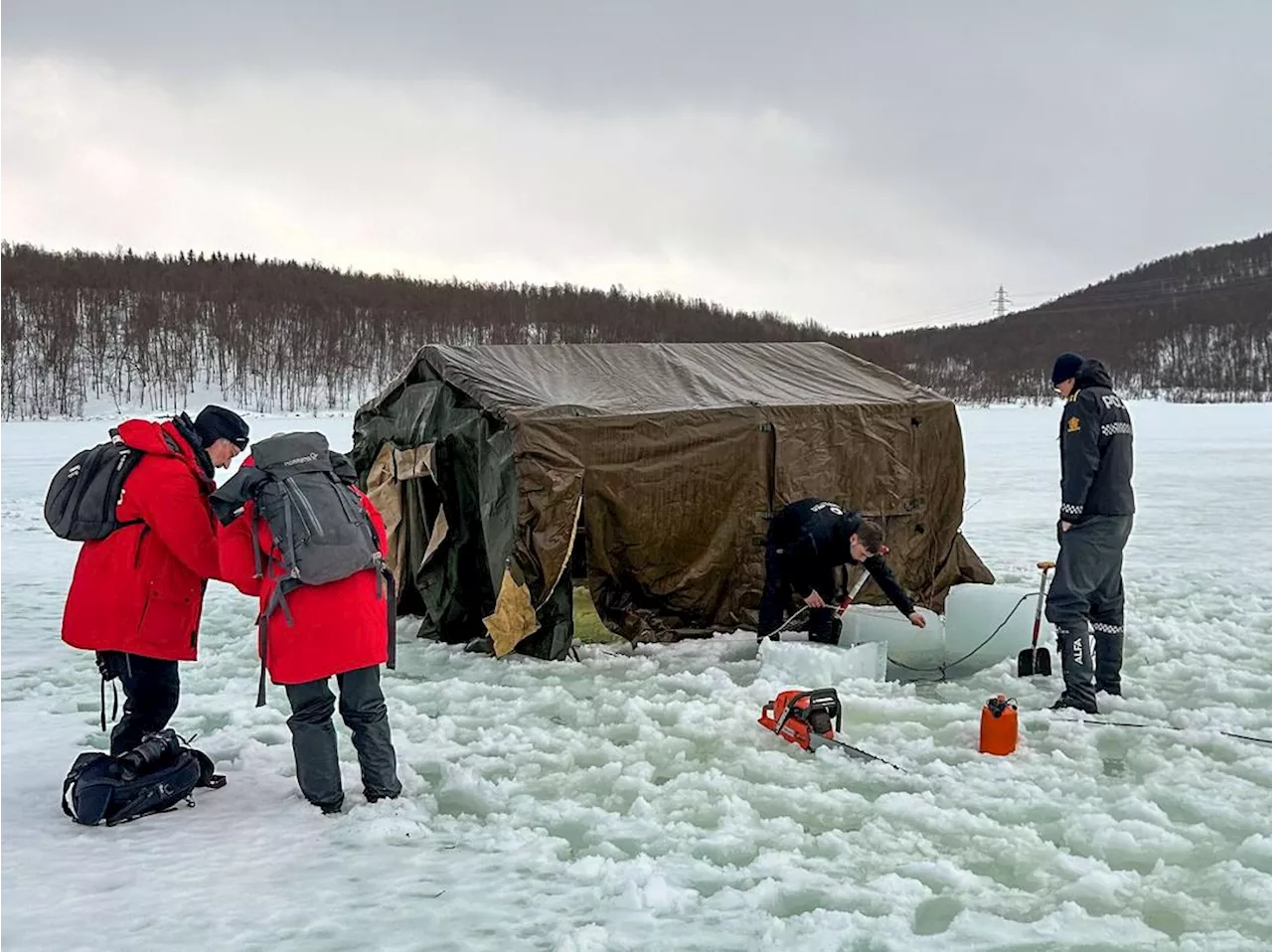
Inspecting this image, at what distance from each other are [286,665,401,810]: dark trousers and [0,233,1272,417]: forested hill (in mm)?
51572

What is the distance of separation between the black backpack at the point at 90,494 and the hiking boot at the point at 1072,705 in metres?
4.68

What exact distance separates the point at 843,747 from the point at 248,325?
6304 cm

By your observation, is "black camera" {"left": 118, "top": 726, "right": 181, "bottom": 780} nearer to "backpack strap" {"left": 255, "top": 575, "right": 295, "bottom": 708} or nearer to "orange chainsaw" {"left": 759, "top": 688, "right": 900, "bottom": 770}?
"backpack strap" {"left": 255, "top": 575, "right": 295, "bottom": 708}

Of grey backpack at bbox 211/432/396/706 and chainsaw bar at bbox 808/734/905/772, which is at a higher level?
grey backpack at bbox 211/432/396/706

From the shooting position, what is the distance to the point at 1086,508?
545 centimetres

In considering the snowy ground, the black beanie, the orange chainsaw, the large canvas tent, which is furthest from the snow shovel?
the black beanie

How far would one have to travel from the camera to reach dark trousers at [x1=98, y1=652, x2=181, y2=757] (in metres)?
4.09

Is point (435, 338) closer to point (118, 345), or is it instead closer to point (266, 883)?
point (118, 345)

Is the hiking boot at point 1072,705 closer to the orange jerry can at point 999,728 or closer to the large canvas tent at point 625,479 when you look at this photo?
the orange jerry can at point 999,728

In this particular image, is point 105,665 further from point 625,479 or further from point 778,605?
point 778,605

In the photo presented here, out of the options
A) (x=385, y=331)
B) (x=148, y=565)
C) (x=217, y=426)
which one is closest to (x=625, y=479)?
(x=217, y=426)

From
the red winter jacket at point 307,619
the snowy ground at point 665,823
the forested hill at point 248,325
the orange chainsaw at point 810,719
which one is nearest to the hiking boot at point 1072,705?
the snowy ground at point 665,823

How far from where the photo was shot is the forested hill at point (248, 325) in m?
54.8

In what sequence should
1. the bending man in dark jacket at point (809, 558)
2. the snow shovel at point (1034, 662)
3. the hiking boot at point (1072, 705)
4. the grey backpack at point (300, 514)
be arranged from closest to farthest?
1. the grey backpack at point (300, 514)
2. the hiking boot at point (1072, 705)
3. the snow shovel at point (1034, 662)
4. the bending man in dark jacket at point (809, 558)
